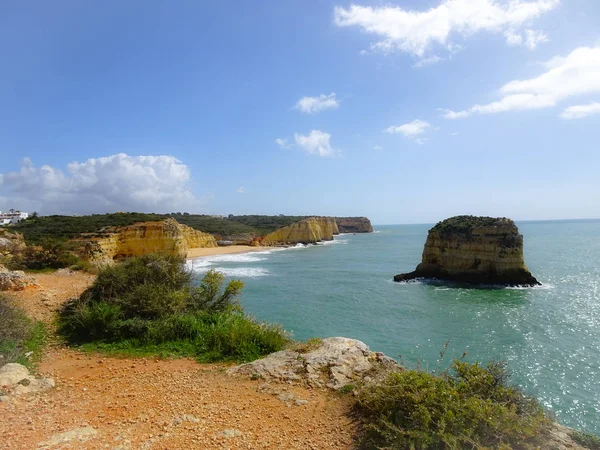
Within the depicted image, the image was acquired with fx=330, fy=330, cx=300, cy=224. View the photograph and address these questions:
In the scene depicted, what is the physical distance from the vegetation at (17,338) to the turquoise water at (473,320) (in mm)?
8991

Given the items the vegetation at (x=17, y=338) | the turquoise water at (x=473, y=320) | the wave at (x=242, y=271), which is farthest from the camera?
the wave at (x=242, y=271)

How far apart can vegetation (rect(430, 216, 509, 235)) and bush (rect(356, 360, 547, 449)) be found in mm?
27558

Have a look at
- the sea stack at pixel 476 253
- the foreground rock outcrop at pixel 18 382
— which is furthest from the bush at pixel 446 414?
the sea stack at pixel 476 253

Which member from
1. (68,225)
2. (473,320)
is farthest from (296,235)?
(473,320)

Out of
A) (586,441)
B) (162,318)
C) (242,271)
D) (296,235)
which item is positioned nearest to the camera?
(586,441)

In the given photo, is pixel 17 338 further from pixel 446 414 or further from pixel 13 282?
pixel 446 414

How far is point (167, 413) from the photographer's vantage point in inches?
190

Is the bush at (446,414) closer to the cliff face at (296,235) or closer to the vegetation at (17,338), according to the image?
the vegetation at (17,338)

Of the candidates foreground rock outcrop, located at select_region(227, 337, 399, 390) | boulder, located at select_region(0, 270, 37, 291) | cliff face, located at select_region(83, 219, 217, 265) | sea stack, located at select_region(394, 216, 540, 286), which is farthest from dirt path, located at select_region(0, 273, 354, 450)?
cliff face, located at select_region(83, 219, 217, 265)

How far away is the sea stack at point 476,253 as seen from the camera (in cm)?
2772

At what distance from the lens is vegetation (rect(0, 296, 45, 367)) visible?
21.0ft

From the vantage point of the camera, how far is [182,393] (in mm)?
5445

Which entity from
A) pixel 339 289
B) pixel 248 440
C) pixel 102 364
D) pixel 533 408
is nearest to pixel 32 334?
pixel 102 364

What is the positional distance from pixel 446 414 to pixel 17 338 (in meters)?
8.43
